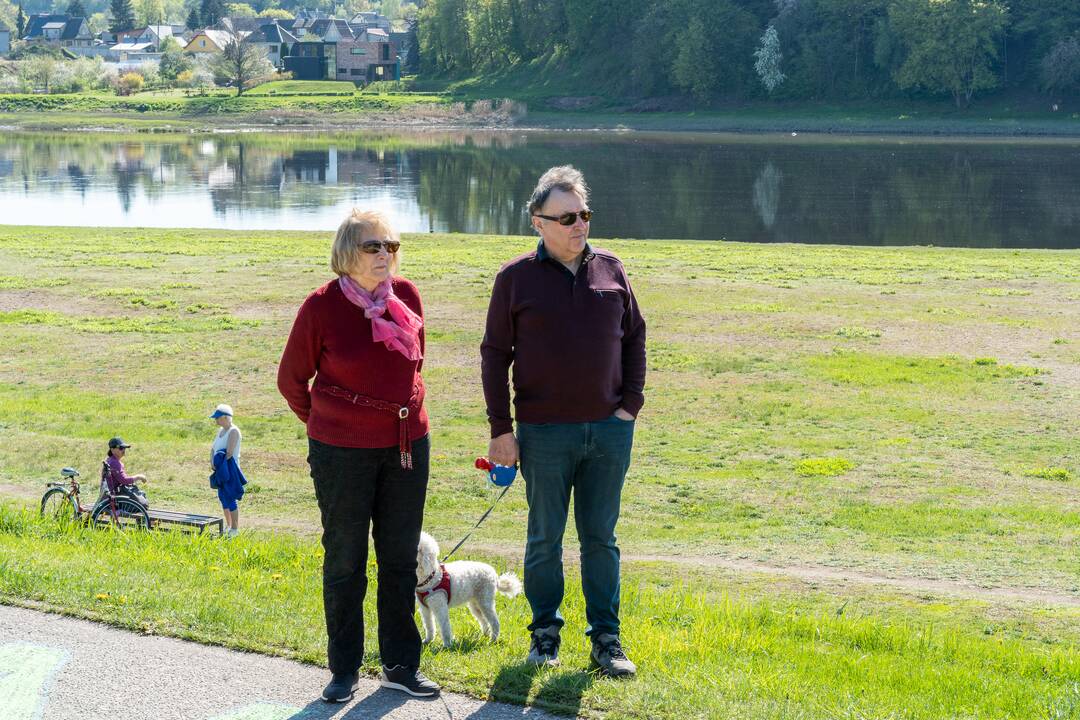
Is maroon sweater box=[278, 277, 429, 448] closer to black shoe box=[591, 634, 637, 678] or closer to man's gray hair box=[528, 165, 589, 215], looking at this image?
man's gray hair box=[528, 165, 589, 215]

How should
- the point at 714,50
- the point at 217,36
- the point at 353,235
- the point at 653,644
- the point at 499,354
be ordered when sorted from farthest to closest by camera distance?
the point at 217,36, the point at 714,50, the point at 653,644, the point at 499,354, the point at 353,235

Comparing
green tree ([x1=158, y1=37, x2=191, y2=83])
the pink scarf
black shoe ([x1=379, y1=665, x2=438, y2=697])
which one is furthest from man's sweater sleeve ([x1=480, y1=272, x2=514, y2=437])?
green tree ([x1=158, y1=37, x2=191, y2=83])

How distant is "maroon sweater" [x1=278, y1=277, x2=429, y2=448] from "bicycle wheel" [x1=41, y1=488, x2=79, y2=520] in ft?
15.4

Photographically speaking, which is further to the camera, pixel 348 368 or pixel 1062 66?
pixel 1062 66

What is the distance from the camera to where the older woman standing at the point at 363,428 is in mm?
5070

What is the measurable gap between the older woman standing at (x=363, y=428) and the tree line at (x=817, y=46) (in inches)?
3840

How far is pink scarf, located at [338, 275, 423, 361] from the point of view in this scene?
5.04 metres

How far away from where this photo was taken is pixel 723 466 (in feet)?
43.9

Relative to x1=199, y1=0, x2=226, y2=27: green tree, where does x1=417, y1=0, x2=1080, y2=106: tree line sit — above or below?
below

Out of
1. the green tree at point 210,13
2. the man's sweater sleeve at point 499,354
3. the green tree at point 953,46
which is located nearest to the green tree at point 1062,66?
the green tree at point 953,46

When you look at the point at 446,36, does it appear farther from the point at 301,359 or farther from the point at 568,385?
the point at 301,359

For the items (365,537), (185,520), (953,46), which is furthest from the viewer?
(953,46)

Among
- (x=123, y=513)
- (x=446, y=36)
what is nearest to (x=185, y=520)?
(x=123, y=513)

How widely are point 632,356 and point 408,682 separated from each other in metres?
1.76
